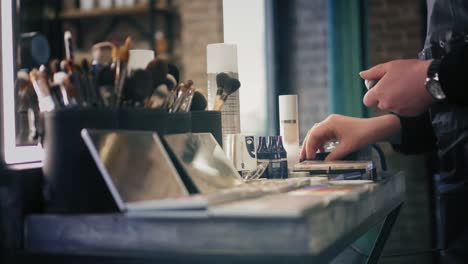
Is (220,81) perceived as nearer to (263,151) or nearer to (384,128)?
(263,151)

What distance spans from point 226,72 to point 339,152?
346 millimetres

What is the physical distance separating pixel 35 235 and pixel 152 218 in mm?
190

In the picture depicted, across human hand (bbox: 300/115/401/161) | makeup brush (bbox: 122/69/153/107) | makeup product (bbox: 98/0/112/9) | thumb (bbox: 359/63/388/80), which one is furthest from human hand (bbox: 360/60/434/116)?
makeup product (bbox: 98/0/112/9)

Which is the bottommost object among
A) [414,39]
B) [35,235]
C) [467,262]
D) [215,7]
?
[467,262]

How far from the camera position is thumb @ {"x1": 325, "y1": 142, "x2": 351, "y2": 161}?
57.4 inches

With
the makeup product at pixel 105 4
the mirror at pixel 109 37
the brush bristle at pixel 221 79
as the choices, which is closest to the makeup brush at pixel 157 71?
the mirror at pixel 109 37

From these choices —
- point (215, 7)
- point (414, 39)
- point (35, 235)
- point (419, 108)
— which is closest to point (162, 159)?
point (35, 235)

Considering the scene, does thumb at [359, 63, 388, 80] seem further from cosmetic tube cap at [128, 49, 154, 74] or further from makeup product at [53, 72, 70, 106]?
makeup product at [53, 72, 70, 106]

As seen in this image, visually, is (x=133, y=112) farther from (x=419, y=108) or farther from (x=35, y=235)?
(x=419, y=108)

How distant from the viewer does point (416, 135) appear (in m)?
1.61

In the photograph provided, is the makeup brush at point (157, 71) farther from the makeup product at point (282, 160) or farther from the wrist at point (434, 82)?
the wrist at point (434, 82)

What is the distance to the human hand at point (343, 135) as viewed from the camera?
1.46 meters

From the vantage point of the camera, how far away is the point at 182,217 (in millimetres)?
720

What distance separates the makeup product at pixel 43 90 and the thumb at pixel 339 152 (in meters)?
0.76
